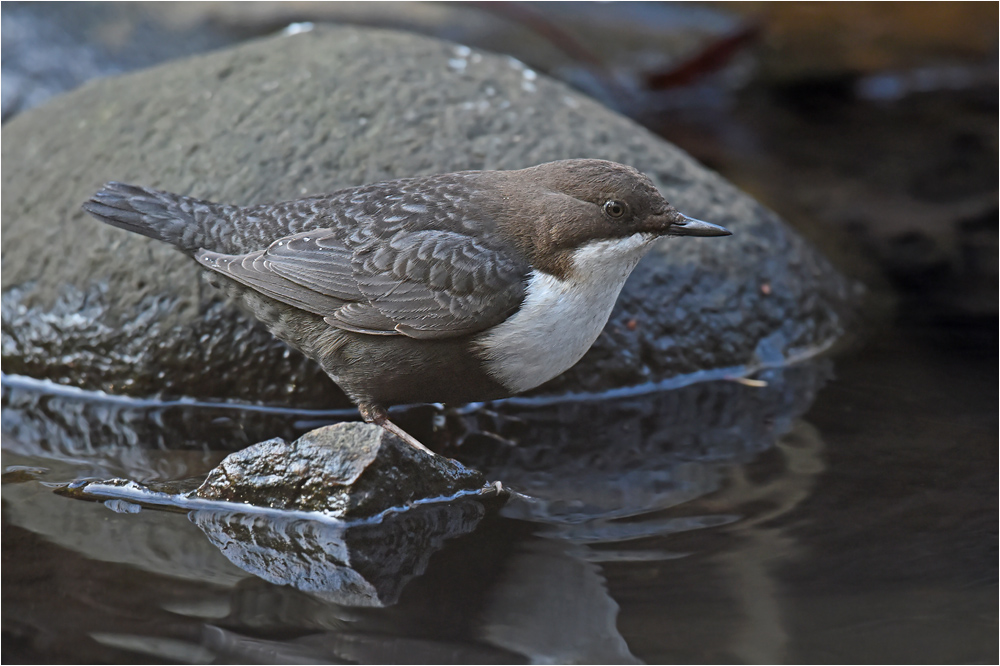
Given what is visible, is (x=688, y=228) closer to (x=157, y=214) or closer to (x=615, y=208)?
(x=615, y=208)

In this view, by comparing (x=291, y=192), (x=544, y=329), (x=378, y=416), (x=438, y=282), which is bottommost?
(x=378, y=416)

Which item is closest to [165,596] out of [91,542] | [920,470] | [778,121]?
[91,542]

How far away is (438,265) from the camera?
346 centimetres

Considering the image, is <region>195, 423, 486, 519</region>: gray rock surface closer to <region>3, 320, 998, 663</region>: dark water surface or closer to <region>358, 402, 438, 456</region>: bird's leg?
<region>3, 320, 998, 663</region>: dark water surface

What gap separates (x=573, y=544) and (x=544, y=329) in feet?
2.41

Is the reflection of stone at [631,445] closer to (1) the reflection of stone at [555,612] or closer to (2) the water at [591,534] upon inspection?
(2) the water at [591,534]

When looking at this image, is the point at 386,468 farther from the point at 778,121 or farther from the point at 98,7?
the point at 778,121

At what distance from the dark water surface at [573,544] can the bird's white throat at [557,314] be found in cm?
55

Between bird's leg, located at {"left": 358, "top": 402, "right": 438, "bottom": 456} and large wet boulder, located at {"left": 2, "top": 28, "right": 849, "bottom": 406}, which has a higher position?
large wet boulder, located at {"left": 2, "top": 28, "right": 849, "bottom": 406}

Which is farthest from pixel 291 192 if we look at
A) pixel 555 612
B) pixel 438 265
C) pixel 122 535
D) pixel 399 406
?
pixel 555 612

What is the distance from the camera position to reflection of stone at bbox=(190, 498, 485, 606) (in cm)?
304

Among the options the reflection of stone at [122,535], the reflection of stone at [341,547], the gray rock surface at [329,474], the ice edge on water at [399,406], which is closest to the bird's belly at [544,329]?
the gray rock surface at [329,474]

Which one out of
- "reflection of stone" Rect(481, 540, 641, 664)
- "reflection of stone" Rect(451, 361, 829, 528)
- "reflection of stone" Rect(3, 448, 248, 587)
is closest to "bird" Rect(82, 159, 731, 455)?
"reflection of stone" Rect(451, 361, 829, 528)

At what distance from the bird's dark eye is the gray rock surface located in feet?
3.48
